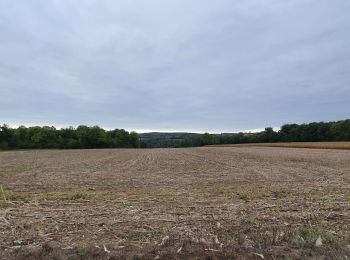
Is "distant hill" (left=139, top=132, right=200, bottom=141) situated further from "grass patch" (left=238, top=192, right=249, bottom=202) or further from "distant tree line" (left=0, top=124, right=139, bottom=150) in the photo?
"grass patch" (left=238, top=192, right=249, bottom=202)

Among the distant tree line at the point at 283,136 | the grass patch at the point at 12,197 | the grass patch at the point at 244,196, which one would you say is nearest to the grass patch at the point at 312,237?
the grass patch at the point at 244,196

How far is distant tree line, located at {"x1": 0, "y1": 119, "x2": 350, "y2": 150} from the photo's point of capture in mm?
112750

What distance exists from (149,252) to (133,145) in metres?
142

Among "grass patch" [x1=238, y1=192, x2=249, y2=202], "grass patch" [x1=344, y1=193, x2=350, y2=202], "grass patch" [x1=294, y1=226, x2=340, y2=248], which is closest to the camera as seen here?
"grass patch" [x1=294, y1=226, x2=340, y2=248]

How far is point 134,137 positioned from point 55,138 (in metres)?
32.4

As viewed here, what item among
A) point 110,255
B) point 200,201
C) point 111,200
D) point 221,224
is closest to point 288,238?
point 221,224

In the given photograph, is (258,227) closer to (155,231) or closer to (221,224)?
(221,224)

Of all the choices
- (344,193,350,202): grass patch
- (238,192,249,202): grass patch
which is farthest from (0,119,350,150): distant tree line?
(238,192,249,202): grass patch

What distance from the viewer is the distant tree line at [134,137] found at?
11275 centimetres

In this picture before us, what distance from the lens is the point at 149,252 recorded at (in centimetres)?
567

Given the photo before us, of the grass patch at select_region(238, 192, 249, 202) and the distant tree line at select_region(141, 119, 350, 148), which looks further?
the distant tree line at select_region(141, 119, 350, 148)

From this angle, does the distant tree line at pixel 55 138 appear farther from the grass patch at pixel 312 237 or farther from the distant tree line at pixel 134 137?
the grass patch at pixel 312 237

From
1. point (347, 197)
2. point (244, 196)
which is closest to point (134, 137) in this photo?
point (244, 196)

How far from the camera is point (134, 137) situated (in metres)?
149
